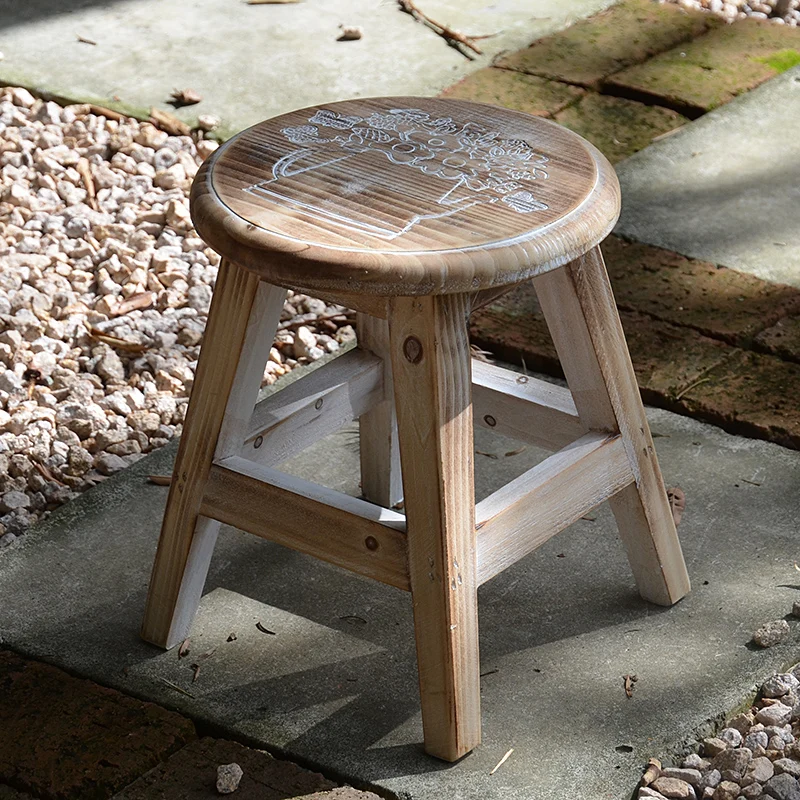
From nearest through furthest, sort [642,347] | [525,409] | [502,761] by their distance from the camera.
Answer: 1. [502,761]
2. [525,409]
3. [642,347]

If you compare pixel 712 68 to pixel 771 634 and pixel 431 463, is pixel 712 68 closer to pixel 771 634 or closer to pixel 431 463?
pixel 771 634

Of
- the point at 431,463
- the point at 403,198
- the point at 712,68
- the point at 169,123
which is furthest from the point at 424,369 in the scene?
the point at 712,68

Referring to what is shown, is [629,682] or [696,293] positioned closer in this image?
[629,682]

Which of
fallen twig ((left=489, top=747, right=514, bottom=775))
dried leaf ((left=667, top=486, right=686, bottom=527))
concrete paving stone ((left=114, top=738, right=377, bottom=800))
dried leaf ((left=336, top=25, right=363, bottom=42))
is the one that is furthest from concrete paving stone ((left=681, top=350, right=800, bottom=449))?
dried leaf ((left=336, top=25, right=363, bottom=42))

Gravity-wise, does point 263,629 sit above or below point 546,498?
below

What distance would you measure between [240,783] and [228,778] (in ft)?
0.06

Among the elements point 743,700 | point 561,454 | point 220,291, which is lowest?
point 743,700

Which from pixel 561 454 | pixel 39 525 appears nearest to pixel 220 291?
pixel 561 454

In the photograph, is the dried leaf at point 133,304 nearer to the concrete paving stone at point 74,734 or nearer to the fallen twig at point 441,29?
the concrete paving stone at point 74,734

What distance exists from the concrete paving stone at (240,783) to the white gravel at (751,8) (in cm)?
323

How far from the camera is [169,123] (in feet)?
11.0

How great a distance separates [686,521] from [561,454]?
0.45 meters

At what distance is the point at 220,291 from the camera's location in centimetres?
165

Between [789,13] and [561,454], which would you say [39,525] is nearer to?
[561,454]
